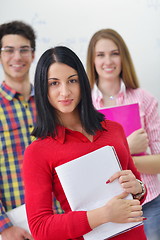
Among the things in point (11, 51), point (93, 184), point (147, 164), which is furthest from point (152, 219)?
point (11, 51)

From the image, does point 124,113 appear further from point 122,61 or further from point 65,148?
point 65,148

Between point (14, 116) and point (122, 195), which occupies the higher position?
point (14, 116)

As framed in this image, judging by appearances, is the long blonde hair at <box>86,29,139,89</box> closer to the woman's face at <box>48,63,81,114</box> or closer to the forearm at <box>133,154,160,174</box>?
the forearm at <box>133,154,160,174</box>

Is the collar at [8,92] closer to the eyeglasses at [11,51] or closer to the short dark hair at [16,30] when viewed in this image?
the eyeglasses at [11,51]

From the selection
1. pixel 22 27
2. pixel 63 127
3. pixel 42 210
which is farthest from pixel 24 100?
pixel 42 210

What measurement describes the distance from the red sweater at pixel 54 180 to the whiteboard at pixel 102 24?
129cm

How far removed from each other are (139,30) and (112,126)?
1329 mm

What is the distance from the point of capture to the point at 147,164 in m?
1.46

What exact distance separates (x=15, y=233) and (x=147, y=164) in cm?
60

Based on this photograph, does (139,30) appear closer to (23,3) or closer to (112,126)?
(23,3)

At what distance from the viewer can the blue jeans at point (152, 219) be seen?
1.48 meters

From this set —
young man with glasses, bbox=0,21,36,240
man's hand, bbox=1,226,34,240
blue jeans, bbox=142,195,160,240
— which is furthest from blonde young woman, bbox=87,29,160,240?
man's hand, bbox=1,226,34,240

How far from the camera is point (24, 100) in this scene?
158cm

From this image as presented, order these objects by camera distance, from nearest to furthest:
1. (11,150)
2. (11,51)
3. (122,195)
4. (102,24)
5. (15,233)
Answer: (122,195) < (15,233) < (11,150) < (11,51) < (102,24)
